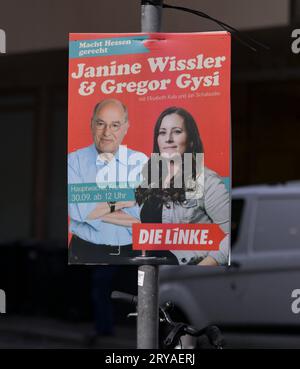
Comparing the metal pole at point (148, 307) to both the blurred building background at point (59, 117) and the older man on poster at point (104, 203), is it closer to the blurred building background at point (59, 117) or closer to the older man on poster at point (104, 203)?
the older man on poster at point (104, 203)

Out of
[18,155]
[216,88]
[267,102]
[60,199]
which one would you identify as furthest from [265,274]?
[216,88]

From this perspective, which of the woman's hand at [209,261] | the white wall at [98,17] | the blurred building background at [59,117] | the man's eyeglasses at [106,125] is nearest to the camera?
the woman's hand at [209,261]

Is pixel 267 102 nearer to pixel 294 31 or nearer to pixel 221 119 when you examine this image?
pixel 294 31

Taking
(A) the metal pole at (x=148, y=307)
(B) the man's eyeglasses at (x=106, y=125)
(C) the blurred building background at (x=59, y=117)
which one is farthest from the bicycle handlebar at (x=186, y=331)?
(C) the blurred building background at (x=59, y=117)

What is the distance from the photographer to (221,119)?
3.90 metres

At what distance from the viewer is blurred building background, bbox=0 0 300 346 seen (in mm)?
7172

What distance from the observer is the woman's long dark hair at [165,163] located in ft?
12.8

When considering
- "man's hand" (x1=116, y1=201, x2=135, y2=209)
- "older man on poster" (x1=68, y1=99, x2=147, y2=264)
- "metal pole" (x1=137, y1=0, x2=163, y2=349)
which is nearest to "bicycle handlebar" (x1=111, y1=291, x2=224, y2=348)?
"metal pole" (x1=137, y1=0, x2=163, y2=349)

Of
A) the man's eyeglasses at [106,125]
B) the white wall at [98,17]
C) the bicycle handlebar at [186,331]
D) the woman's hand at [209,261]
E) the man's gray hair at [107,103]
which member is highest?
the white wall at [98,17]

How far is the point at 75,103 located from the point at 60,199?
4.86 meters

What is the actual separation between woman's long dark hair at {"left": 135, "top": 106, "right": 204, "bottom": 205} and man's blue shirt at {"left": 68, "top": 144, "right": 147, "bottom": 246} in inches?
2.9

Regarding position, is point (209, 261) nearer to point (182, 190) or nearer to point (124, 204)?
point (182, 190)

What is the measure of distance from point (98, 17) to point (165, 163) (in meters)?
3.61

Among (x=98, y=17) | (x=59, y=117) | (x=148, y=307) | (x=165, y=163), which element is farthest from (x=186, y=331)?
(x=59, y=117)
